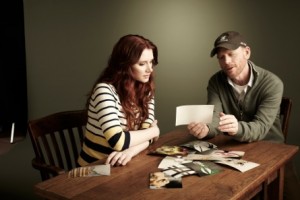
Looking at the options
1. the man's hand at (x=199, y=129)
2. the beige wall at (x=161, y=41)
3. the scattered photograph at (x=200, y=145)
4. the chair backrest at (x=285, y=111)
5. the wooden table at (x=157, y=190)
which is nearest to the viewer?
the wooden table at (x=157, y=190)

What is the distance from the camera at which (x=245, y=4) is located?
3035 mm

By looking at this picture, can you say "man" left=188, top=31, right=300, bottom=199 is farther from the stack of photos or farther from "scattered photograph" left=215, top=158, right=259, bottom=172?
"scattered photograph" left=215, top=158, right=259, bottom=172

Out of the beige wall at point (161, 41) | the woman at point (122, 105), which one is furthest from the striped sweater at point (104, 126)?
the beige wall at point (161, 41)

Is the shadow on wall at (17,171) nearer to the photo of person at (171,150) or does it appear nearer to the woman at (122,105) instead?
the woman at (122,105)

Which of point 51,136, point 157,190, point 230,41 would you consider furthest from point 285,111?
point 51,136

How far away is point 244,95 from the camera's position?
2.20m

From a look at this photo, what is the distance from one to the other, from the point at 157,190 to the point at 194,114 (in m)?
0.53

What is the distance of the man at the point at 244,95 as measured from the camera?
2.01 metres

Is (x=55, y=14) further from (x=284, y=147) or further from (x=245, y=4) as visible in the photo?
(x=284, y=147)

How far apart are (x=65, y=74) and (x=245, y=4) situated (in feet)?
7.15

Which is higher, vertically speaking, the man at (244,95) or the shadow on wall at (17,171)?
→ the man at (244,95)

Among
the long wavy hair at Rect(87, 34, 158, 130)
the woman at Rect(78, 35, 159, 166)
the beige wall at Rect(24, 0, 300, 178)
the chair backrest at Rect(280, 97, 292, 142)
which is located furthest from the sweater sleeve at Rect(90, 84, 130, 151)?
the beige wall at Rect(24, 0, 300, 178)

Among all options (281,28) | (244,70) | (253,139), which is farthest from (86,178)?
(281,28)

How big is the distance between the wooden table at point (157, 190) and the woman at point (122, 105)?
0.13 metres
